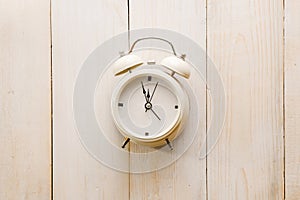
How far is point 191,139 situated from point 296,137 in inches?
10.6

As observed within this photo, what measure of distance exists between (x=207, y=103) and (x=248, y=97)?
0.11 m

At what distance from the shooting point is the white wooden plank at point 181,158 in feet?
4.40

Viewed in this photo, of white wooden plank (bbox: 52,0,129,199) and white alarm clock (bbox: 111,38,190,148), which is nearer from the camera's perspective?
white alarm clock (bbox: 111,38,190,148)

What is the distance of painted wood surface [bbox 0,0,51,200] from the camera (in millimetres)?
1406

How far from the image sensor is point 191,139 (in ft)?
4.39

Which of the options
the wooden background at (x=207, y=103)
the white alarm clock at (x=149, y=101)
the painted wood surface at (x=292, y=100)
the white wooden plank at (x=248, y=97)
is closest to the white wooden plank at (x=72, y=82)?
the wooden background at (x=207, y=103)

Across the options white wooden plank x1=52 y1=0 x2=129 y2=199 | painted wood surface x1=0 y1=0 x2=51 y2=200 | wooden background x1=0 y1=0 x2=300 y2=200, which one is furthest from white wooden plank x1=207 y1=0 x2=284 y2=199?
painted wood surface x1=0 y1=0 x2=51 y2=200

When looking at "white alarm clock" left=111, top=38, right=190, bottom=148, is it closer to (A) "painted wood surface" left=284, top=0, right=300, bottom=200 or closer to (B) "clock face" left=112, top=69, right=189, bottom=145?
(B) "clock face" left=112, top=69, right=189, bottom=145

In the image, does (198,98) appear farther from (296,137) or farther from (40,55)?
(40,55)

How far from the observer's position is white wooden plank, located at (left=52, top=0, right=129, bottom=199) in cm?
138

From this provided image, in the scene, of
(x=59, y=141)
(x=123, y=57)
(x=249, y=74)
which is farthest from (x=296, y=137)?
(x=59, y=141)

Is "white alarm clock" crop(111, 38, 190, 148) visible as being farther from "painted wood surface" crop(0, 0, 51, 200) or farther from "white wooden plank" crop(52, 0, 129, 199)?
"painted wood surface" crop(0, 0, 51, 200)

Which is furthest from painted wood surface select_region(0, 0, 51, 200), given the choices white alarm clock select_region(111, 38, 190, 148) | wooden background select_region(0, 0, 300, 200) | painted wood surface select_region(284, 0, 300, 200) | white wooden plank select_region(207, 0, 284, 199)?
painted wood surface select_region(284, 0, 300, 200)

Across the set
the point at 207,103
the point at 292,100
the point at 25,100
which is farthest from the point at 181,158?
the point at 25,100
